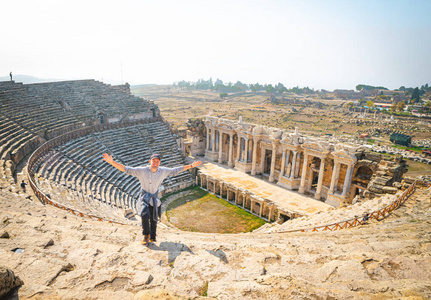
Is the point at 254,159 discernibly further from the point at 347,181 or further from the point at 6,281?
the point at 6,281

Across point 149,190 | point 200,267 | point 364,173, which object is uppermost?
point 149,190

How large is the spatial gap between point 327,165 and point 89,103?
82.1ft

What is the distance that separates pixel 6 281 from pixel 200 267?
9.80ft

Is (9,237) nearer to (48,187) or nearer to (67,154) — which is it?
(48,187)

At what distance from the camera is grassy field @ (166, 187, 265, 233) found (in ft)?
66.6

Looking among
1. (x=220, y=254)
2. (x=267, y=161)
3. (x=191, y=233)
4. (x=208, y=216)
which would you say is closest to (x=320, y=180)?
(x=267, y=161)

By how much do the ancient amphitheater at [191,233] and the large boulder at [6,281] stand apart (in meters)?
0.02

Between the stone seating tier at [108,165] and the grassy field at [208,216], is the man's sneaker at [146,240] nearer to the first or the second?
the stone seating tier at [108,165]

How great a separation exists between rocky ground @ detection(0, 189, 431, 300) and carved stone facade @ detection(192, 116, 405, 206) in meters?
14.6

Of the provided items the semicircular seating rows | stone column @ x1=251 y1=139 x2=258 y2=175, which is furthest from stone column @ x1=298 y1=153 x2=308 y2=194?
the semicircular seating rows

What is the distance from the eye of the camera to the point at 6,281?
3.54m

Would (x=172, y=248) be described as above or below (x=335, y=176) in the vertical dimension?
above

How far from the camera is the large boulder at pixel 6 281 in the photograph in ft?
11.3

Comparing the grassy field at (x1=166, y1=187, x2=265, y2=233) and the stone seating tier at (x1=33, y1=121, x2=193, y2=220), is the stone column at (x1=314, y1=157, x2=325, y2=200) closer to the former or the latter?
the grassy field at (x1=166, y1=187, x2=265, y2=233)
